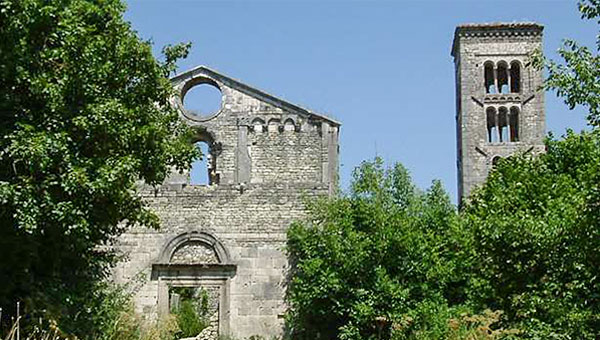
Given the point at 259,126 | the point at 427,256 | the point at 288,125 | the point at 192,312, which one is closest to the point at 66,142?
the point at 427,256

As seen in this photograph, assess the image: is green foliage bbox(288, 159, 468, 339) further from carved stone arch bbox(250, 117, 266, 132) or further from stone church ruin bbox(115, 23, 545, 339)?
carved stone arch bbox(250, 117, 266, 132)

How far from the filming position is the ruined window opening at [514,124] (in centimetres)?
3794

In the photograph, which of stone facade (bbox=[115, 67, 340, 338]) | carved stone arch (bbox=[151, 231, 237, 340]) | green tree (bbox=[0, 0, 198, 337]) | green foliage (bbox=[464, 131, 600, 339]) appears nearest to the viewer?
green tree (bbox=[0, 0, 198, 337])

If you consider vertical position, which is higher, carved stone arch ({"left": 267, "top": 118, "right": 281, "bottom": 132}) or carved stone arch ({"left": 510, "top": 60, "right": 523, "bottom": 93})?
carved stone arch ({"left": 510, "top": 60, "right": 523, "bottom": 93})

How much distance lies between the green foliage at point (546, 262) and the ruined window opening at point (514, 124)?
2018cm

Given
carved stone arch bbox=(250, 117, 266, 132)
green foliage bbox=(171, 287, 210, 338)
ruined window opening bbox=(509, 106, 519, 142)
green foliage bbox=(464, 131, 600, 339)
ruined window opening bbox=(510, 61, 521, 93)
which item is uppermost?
ruined window opening bbox=(510, 61, 521, 93)

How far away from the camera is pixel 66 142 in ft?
40.8

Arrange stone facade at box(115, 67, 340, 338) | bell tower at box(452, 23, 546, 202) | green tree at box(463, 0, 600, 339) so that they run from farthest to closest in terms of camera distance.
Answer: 1. bell tower at box(452, 23, 546, 202)
2. stone facade at box(115, 67, 340, 338)
3. green tree at box(463, 0, 600, 339)

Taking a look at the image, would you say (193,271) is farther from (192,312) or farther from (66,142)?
(192,312)

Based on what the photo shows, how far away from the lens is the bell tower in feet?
123

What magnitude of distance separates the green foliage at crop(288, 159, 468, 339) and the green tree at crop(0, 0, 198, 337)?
275 inches

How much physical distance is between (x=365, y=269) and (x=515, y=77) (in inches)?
818

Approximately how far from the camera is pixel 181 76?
25.7 meters

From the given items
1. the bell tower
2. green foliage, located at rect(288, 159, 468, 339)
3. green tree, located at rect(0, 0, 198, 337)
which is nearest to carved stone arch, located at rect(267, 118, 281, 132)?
green foliage, located at rect(288, 159, 468, 339)
